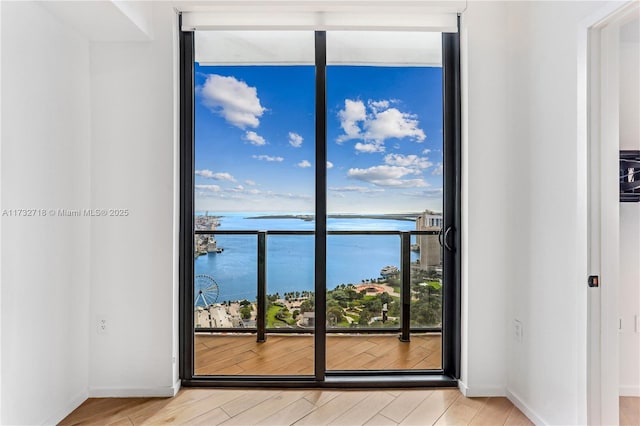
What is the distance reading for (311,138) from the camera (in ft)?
7.05

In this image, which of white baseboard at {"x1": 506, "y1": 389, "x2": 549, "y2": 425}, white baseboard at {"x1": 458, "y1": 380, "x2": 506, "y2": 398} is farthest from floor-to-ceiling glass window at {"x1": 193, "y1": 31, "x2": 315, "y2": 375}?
white baseboard at {"x1": 506, "y1": 389, "x2": 549, "y2": 425}

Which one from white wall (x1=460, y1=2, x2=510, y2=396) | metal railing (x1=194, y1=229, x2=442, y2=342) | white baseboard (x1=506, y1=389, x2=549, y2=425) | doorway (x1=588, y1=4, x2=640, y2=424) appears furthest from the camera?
metal railing (x1=194, y1=229, x2=442, y2=342)

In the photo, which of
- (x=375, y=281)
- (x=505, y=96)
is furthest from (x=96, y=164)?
(x=505, y=96)

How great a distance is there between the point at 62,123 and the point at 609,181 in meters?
2.89

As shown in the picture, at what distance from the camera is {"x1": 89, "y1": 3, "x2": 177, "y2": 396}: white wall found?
1937 millimetres

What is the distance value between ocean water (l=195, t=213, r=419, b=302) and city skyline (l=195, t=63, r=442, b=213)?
12 cm

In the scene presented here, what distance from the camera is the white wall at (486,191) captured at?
1.96m

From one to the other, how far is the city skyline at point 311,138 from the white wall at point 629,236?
932mm

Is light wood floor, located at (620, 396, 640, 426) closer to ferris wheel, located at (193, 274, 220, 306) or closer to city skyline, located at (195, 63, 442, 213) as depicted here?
city skyline, located at (195, 63, 442, 213)

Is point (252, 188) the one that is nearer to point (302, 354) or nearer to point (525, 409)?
point (302, 354)

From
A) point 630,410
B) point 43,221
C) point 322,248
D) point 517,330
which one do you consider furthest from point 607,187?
point 43,221

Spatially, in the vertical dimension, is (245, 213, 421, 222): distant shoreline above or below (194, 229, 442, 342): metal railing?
above

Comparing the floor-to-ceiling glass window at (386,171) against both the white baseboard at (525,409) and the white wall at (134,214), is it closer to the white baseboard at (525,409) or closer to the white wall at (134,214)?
the white baseboard at (525,409)

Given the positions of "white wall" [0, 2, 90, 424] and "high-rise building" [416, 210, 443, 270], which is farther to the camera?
"high-rise building" [416, 210, 443, 270]
